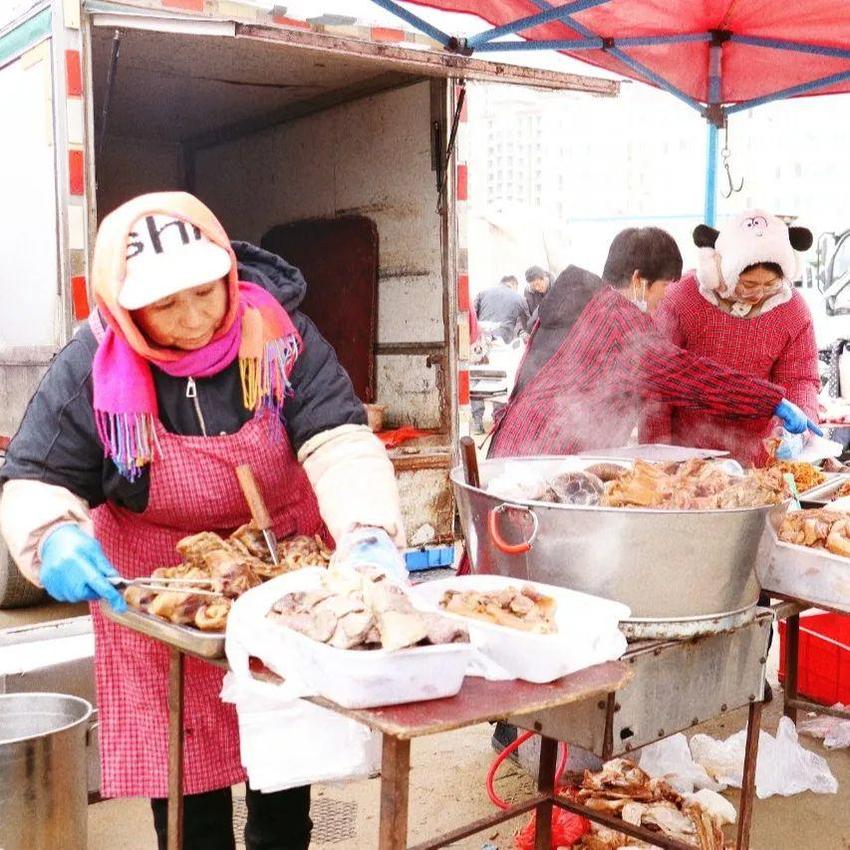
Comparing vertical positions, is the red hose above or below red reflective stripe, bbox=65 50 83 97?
below

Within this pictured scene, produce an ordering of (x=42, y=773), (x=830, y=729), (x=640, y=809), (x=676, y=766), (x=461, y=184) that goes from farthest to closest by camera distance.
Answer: (x=461, y=184)
(x=830, y=729)
(x=676, y=766)
(x=640, y=809)
(x=42, y=773)

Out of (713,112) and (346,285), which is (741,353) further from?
(346,285)

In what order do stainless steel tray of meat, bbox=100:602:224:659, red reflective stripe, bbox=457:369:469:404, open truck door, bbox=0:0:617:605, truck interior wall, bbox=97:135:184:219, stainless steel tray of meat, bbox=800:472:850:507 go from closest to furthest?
stainless steel tray of meat, bbox=100:602:224:659 < stainless steel tray of meat, bbox=800:472:850:507 < open truck door, bbox=0:0:617:605 < red reflective stripe, bbox=457:369:469:404 < truck interior wall, bbox=97:135:184:219

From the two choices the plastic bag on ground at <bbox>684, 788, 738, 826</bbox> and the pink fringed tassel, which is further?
the plastic bag on ground at <bbox>684, 788, 738, 826</bbox>

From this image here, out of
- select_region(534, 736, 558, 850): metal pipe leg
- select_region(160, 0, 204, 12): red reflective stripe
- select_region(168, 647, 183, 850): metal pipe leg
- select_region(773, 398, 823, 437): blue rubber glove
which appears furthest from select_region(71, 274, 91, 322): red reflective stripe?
select_region(773, 398, 823, 437): blue rubber glove

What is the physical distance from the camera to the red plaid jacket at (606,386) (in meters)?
3.33

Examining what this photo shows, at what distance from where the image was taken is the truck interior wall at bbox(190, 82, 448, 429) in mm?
5375

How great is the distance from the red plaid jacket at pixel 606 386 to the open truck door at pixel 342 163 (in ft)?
5.14

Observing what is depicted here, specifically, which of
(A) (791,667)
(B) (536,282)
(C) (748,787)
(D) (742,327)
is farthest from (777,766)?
(B) (536,282)

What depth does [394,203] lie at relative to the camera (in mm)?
5574

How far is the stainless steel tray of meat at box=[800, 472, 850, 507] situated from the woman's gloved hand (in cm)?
185

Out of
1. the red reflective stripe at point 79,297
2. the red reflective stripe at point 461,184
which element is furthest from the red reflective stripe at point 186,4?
the red reflective stripe at point 461,184

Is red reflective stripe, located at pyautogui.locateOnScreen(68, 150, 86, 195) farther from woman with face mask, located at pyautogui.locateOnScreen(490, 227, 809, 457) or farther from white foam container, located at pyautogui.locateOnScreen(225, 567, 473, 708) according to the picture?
white foam container, located at pyautogui.locateOnScreen(225, 567, 473, 708)

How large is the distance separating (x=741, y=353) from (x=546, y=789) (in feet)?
7.20
